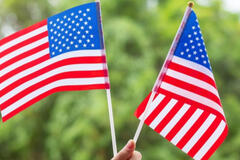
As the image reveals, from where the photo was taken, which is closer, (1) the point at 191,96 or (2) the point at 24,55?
(1) the point at 191,96

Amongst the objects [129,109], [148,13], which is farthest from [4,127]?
[148,13]

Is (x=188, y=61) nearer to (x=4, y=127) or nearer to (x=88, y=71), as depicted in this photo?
(x=88, y=71)

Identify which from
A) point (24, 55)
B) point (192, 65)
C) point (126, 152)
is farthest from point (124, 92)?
point (126, 152)

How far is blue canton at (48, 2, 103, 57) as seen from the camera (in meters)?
1.74

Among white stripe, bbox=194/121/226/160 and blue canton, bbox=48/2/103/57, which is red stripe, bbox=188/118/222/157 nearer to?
white stripe, bbox=194/121/226/160

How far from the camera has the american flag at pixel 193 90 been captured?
1629 mm

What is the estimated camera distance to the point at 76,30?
5.82 feet

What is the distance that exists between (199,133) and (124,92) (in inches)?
247

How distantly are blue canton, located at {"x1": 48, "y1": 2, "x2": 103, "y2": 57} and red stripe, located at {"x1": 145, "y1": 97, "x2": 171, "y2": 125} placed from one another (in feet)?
1.37

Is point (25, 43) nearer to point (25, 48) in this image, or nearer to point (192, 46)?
point (25, 48)

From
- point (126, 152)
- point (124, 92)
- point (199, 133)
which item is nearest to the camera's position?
point (126, 152)

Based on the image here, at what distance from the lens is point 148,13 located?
395 inches

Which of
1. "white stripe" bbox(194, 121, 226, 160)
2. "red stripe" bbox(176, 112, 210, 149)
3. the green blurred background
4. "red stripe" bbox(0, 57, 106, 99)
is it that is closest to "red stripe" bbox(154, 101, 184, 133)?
"red stripe" bbox(176, 112, 210, 149)

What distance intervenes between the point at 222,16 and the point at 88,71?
943cm
